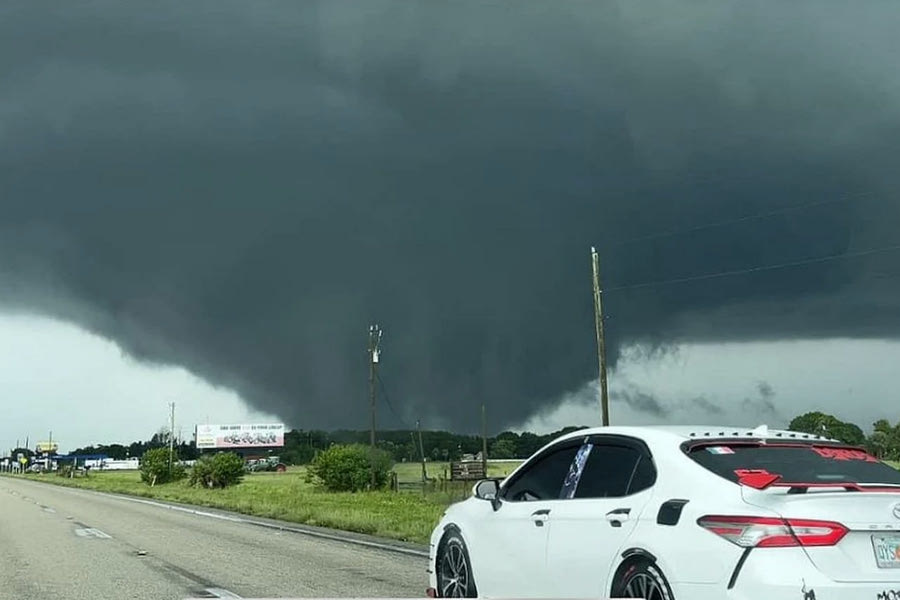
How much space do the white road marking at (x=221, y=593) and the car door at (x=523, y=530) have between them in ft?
14.3

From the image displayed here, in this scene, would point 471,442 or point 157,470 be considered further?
point 471,442

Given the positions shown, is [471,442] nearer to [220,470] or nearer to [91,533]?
[220,470]

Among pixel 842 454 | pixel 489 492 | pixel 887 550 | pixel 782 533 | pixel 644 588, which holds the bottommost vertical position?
pixel 644 588

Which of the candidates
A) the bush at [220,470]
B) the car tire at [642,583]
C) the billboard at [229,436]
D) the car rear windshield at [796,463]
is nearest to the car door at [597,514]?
the car tire at [642,583]

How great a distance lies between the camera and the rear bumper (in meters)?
5.25

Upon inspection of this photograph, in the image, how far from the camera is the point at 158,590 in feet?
39.3

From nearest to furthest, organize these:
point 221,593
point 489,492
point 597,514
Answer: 1. point 597,514
2. point 489,492
3. point 221,593

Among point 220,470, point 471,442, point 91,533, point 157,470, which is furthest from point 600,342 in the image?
point 471,442

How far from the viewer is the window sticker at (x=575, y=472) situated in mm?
7137

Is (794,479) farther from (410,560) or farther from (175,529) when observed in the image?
(175,529)

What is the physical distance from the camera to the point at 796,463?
630cm

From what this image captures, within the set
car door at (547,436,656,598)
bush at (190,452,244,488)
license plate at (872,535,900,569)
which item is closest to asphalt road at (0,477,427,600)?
car door at (547,436,656,598)

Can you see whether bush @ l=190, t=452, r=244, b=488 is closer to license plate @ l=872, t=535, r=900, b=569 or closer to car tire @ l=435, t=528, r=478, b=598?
car tire @ l=435, t=528, r=478, b=598

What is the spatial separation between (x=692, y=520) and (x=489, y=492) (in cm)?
278
